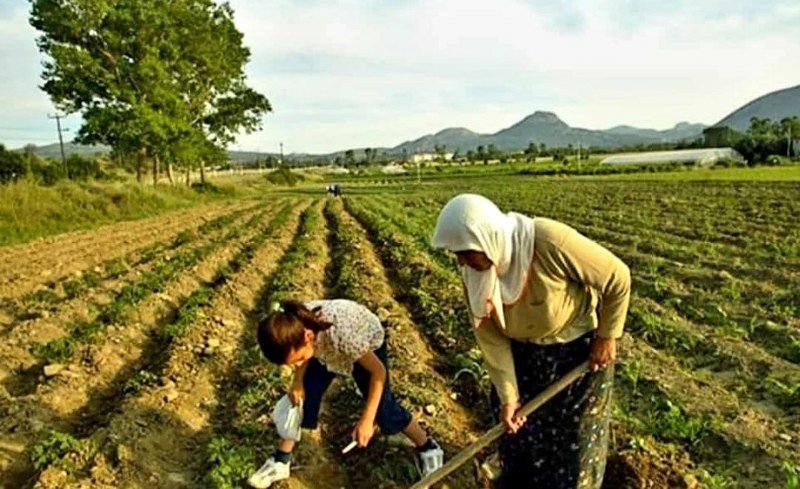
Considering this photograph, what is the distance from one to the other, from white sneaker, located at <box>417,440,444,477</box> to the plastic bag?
2.27ft

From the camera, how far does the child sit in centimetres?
326

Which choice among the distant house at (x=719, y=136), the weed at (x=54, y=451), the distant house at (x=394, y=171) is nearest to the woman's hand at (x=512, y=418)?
the weed at (x=54, y=451)

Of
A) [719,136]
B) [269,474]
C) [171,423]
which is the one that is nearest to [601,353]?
[269,474]

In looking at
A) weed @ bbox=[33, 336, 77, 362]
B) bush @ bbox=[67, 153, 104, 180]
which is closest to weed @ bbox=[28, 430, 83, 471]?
weed @ bbox=[33, 336, 77, 362]

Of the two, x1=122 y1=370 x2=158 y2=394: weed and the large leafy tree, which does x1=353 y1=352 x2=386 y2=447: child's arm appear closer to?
x1=122 y1=370 x2=158 y2=394: weed

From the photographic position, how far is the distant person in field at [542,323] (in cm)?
275

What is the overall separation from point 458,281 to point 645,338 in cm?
293

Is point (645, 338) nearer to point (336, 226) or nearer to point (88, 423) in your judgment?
point (88, 423)

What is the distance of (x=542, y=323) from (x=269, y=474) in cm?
178

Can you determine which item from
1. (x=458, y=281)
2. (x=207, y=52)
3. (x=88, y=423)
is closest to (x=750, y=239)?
(x=458, y=281)

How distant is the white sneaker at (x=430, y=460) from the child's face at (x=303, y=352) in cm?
94

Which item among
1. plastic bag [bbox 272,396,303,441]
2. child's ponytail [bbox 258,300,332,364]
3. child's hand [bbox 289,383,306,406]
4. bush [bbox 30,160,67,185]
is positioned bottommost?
plastic bag [bbox 272,396,303,441]

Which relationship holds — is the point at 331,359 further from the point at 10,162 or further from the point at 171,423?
the point at 10,162

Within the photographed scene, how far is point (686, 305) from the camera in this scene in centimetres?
786
